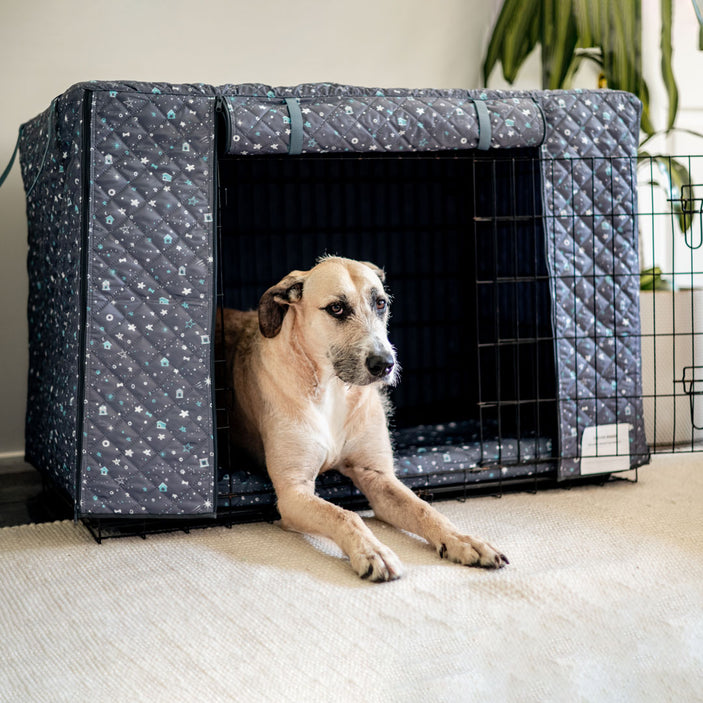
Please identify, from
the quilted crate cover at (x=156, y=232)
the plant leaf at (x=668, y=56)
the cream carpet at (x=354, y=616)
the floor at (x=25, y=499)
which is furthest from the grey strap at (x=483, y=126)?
the floor at (x=25, y=499)

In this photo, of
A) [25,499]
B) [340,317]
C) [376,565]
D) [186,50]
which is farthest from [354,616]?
[186,50]

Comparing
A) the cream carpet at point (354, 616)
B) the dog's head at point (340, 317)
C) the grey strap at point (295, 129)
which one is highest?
the grey strap at point (295, 129)

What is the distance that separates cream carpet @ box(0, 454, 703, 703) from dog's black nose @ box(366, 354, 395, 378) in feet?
1.52

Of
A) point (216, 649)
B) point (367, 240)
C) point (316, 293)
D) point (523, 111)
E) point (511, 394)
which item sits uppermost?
point (523, 111)

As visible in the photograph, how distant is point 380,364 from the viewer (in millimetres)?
2191

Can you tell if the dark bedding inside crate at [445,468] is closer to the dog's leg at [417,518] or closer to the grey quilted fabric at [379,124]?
the dog's leg at [417,518]

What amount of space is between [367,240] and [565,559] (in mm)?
1664

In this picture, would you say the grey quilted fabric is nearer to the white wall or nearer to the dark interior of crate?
the dark interior of crate

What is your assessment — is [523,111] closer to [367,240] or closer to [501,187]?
[501,187]

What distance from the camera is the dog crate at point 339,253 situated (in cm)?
226

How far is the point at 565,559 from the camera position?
212cm

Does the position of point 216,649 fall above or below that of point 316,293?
below

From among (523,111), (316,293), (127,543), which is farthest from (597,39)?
(127,543)

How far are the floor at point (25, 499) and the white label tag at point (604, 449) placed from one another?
1.64 metres
